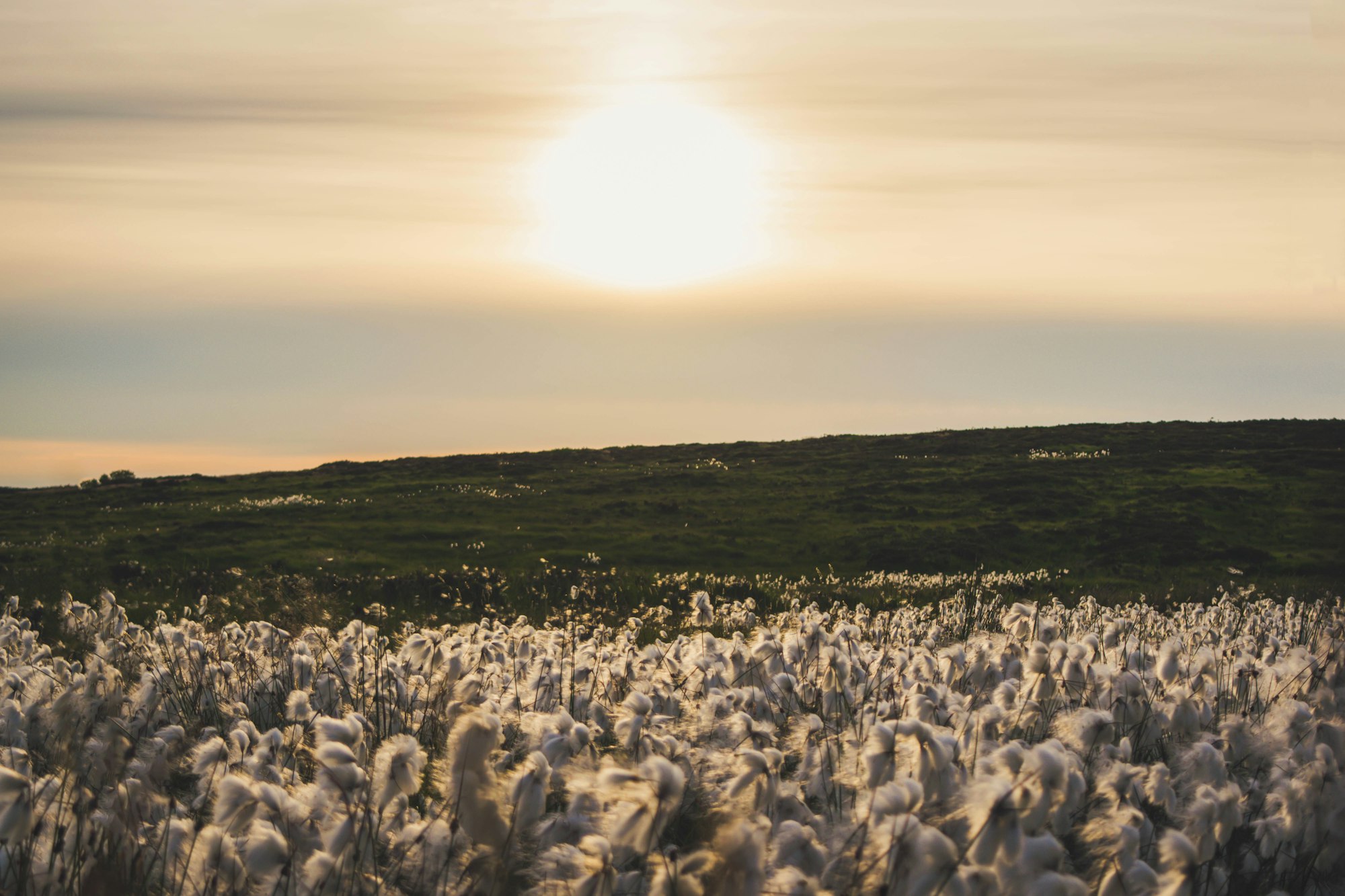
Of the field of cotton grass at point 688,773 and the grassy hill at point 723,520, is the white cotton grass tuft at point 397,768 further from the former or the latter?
the grassy hill at point 723,520

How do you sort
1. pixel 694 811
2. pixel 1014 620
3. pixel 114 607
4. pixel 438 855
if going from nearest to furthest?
pixel 438 855 < pixel 694 811 < pixel 1014 620 < pixel 114 607

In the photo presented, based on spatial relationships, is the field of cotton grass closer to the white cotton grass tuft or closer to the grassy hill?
Answer: the white cotton grass tuft

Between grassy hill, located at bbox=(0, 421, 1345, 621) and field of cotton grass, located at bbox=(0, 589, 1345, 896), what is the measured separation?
12194mm

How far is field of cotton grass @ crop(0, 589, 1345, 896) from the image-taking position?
312 centimetres

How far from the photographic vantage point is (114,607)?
10.4 meters

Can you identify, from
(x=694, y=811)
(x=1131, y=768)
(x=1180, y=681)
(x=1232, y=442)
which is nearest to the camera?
(x=1131, y=768)

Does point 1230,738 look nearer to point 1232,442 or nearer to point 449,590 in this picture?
point 449,590

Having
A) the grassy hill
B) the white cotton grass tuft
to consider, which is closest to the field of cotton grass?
the white cotton grass tuft

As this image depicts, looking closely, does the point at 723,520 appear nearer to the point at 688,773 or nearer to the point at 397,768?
the point at 688,773

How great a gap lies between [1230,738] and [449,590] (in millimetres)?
17678

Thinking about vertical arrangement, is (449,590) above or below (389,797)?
below

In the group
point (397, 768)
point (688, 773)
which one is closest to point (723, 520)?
point (688, 773)

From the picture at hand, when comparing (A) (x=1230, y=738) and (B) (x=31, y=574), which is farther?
(B) (x=31, y=574)

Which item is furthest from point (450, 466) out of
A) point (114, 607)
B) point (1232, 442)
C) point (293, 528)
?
point (114, 607)
